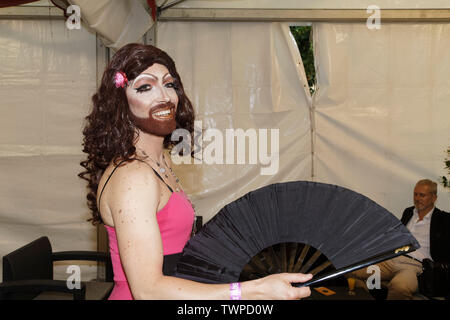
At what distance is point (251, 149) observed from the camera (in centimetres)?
360

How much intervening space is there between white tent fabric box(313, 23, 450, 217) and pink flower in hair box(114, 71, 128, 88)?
261 cm

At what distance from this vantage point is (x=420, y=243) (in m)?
3.20

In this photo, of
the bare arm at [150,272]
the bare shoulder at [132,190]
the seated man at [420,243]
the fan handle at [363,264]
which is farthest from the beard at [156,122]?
the seated man at [420,243]

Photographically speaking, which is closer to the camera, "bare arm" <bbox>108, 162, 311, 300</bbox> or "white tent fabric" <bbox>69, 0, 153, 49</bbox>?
"bare arm" <bbox>108, 162, 311, 300</bbox>

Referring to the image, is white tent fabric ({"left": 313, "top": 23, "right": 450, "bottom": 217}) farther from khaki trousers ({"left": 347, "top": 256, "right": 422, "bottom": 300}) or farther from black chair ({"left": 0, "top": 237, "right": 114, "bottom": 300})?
black chair ({"left": 0, "top": 237, "right": 114, "bottom": 300})

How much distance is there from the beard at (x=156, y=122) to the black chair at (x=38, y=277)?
114 centimetres

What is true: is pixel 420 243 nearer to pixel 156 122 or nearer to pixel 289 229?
pixel 289 229

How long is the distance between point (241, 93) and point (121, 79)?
8.01 feet

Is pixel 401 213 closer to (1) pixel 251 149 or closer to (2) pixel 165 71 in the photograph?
(1) pixel 251 149

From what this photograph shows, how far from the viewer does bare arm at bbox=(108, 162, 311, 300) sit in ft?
3.14

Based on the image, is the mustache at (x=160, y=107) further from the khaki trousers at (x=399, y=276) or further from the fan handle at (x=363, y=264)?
the khaki trousers at (x=399, y=276)

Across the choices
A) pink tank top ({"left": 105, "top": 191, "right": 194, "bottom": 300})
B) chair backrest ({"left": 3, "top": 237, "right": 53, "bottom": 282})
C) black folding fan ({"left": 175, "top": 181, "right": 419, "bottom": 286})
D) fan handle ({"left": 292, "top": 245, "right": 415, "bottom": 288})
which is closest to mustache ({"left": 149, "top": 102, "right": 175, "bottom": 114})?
pink tank top ({"left": 105, "top": 191, "right": 194, "bottom": 300})
